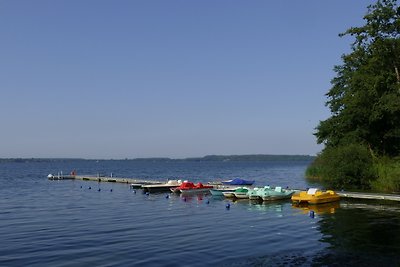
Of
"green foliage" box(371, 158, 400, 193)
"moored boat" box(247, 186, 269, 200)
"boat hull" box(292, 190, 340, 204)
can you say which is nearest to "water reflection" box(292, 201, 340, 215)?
"boat hull" box(292, 190, 340, 204)

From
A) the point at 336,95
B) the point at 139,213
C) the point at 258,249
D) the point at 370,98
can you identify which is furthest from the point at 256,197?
the point at 336,95

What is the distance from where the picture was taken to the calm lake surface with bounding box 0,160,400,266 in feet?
64.2

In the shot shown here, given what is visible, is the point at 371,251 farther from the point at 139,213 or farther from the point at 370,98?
the point at 370,98

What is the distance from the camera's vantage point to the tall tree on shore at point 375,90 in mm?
44188

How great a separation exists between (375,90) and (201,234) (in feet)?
98.7

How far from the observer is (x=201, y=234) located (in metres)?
25.8

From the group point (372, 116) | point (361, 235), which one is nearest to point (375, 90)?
point (372, 116)

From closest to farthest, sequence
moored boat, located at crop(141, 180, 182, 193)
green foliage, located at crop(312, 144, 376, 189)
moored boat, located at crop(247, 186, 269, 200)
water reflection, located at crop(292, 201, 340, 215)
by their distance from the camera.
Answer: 1. water reflection, located at crop(292, 201, 340, 215)
2. moored boat, located at crop(247, 186, 269, 200)
3. green foliage, located at crop(312, 144, 376, 189)
4. moored boat, located at crop(141, 180, 182, 193)

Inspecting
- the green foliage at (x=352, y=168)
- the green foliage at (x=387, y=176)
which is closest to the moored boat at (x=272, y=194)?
the green foliage at (x=387, y=176)

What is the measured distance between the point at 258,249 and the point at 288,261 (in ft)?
9.10

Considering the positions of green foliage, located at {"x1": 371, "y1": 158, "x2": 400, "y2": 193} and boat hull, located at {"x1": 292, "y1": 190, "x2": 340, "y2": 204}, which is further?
green foliage, located at {"x1": 371, "y1": 158, "x2": 400, "y2": 193}

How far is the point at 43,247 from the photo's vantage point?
22703mm

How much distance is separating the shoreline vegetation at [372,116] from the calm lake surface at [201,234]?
12070mm

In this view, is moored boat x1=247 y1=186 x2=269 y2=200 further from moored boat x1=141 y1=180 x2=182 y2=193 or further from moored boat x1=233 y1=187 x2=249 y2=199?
moored boat x1=141 y1=180 x2=182 y2=193
